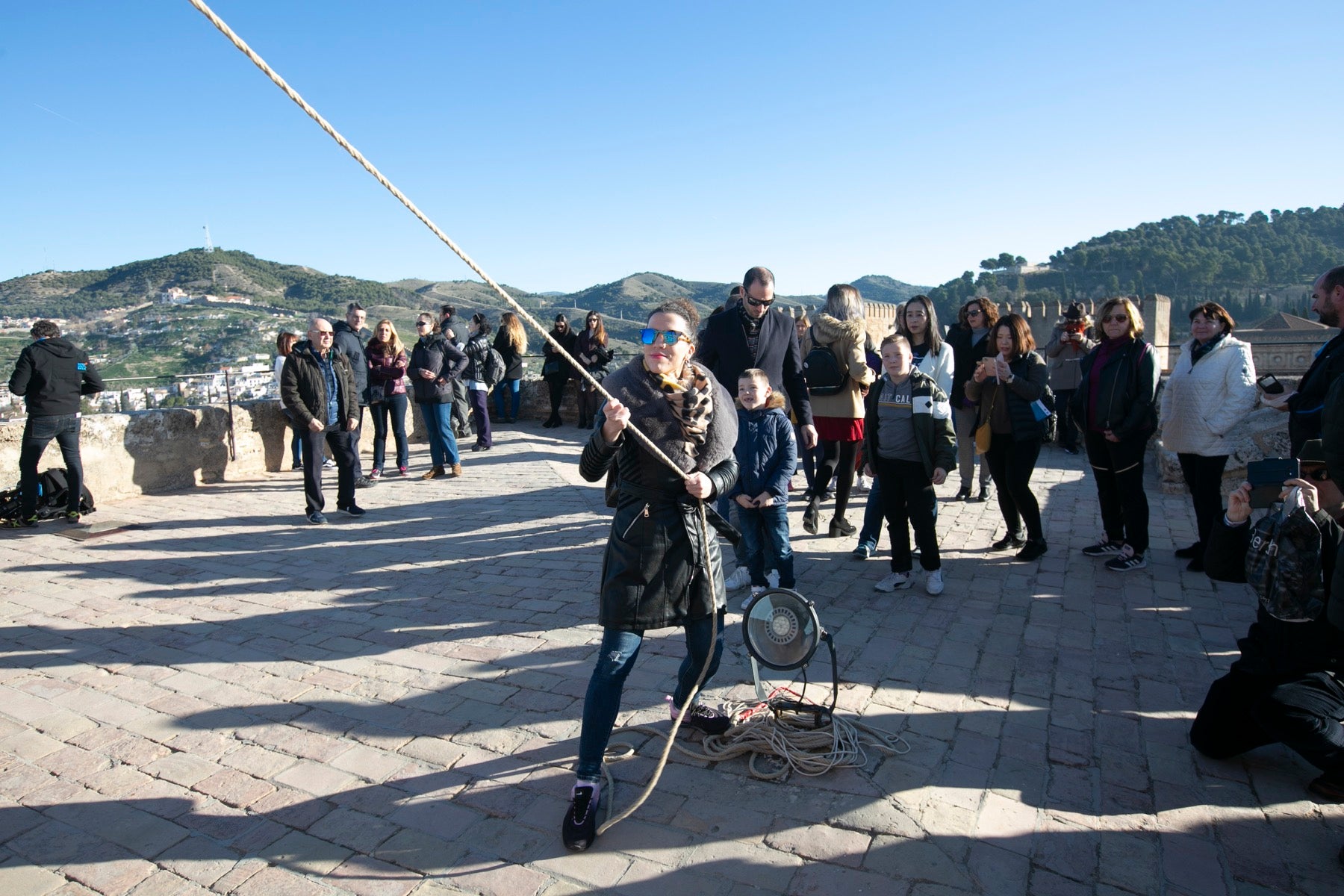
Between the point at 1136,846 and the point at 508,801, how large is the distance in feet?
7.50

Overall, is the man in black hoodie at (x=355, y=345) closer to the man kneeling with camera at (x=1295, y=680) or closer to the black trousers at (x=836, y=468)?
the black trousers at (x=836, y=468)

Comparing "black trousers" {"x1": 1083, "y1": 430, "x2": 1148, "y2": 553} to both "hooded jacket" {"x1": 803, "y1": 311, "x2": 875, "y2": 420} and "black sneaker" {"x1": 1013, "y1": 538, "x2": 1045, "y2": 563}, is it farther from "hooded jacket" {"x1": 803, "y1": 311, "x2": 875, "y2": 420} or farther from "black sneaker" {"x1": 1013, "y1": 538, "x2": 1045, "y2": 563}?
"hooded jacket" {"x1": 803, "y1": 311, "x2": 875, "y2": 420}

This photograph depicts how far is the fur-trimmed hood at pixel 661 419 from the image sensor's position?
299 cm

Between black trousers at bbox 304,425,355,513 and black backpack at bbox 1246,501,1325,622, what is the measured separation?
24.7 feet

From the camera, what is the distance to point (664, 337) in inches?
117

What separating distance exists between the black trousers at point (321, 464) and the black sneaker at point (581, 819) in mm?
5949

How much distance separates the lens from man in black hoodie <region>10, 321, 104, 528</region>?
7.31m

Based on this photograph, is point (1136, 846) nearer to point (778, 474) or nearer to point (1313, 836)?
point (1313, 836)

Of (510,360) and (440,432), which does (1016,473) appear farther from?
(510,360)

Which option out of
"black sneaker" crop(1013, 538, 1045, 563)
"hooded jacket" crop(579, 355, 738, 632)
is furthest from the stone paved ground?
"hooded jacket" crop(579, 355, 738, 632)

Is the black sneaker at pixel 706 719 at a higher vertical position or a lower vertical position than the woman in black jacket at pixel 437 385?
lower

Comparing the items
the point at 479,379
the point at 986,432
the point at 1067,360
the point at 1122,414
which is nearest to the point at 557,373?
the point at 479,379

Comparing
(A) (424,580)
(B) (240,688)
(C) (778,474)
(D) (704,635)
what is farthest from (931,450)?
(B) (240,688)

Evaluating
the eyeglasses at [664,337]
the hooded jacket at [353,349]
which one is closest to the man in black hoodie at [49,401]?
the hooded jacket at [353,349]
